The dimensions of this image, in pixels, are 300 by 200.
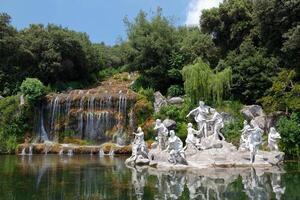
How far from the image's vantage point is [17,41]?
45188 millimetres

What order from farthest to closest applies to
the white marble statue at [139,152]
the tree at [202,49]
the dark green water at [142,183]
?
the tree at [202,49] < the white marble statue at [139,152] < the dark green water at [142,183]

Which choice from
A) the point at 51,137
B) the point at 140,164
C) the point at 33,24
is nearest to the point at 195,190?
the point at 140,164

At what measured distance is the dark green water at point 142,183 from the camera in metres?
14.7

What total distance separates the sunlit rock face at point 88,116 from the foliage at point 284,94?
1077cm

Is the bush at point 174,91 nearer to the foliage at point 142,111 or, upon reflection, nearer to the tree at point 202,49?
the tree at point 202,49

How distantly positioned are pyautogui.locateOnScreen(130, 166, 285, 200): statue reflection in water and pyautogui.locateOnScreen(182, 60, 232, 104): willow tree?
13.0 metres

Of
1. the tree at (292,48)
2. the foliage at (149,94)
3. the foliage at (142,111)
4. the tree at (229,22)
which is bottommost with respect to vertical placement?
the foliage at (142,111)

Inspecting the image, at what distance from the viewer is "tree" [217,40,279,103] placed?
34562mm

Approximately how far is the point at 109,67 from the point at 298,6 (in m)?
31.8

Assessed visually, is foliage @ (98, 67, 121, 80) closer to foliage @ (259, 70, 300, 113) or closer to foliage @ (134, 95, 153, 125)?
foliage @ (134, 95, 153, 125)

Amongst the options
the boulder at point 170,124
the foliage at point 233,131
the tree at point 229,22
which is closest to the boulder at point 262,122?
the foliage at point 233,131

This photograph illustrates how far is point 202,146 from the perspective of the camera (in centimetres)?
2531

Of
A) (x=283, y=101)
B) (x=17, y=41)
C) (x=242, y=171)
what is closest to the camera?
(x=242, y=171)

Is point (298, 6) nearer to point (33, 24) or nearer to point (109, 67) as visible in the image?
point (33, 24)
